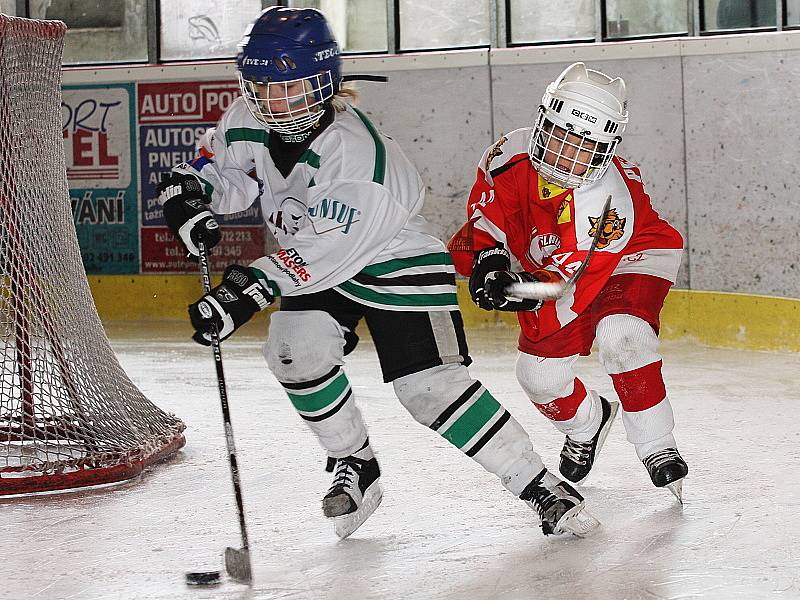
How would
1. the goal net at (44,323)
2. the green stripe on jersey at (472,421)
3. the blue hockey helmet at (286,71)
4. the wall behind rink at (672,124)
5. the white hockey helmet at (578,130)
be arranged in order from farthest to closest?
the wall behind rink at (672,124), the goal net at (44,323), the white hockey helmet at (578,130), the green stripe on jersey at (472,421), the blue hockey helmet at (286,71)

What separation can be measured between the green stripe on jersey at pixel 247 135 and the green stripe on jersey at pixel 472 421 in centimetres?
68

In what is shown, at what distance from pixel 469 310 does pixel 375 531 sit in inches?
156

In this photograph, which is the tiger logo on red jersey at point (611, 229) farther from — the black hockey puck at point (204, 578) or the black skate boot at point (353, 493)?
the black hockey puck at point (204, 578)

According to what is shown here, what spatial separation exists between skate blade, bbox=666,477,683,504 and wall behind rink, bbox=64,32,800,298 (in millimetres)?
3067

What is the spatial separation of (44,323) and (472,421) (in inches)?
54.5

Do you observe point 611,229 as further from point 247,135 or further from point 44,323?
point 44,323

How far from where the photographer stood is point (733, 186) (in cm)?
604

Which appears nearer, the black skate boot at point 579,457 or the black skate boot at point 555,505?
the black skate boot at point 555,505

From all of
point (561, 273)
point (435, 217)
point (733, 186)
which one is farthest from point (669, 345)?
point (561, 273)

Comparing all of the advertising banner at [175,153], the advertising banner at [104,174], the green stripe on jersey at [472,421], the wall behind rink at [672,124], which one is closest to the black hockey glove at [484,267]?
the green stripe on jersey at [472,421]

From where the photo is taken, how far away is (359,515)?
108 inches

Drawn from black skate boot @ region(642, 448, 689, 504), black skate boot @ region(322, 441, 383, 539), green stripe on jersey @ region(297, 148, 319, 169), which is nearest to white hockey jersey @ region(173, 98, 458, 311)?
green stripe on jersey @ region(297, 148, 319, 169)

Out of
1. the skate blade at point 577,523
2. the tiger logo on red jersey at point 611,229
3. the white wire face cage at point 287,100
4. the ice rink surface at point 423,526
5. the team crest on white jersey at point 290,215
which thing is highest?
the white wire face cage at point 287,100

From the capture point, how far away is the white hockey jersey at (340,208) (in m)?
2.49
